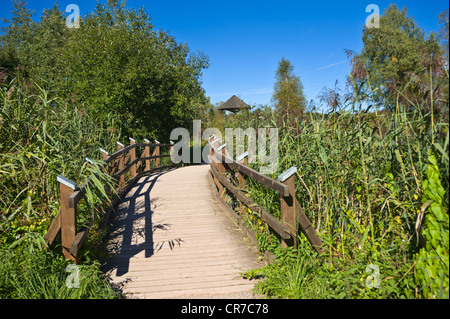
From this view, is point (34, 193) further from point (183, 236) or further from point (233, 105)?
point (233, 105)

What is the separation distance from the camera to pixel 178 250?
156 inches

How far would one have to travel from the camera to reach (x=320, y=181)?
3143 millimetres

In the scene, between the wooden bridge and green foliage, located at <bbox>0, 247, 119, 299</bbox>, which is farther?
the wooden bridge

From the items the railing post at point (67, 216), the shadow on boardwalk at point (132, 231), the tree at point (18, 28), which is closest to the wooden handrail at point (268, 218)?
the shadow on boardwalk at point (132, 231)

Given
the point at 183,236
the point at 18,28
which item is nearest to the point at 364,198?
the point at 183,236

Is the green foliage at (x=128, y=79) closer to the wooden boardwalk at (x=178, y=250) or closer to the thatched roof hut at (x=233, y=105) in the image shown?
the thatched roof hut at (x=233, y=105)

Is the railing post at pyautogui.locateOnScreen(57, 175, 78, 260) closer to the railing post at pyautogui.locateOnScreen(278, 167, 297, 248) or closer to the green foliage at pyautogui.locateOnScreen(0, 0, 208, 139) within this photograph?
the railing post at pyautogui.locateOnScreen(278, 167, 297, 248)

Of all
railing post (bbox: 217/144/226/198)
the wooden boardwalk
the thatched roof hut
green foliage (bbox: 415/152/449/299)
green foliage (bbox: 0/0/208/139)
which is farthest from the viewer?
the thatched roof hut

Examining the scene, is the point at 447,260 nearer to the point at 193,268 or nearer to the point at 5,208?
the point at 193,268

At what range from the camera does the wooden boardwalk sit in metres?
3.08

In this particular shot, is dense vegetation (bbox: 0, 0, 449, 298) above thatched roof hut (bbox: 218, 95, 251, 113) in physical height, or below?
below

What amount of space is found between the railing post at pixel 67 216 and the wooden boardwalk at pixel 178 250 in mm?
575

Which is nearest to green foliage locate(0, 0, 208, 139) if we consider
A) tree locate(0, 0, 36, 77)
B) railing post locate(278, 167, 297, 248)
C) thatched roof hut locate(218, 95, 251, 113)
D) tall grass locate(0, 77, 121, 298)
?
thatched roof hut locate(218, 95, 251, 113)

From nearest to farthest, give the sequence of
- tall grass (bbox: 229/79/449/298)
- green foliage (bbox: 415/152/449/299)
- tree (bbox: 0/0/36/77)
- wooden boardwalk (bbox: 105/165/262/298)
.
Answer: green foliage (bbox: 415/152/449/299) → tall grass (bbox: 229/79/449/298) → wooden boardwalk (bbox: 105/165/262/298) → tree (bbox: 0/0/36/77)
